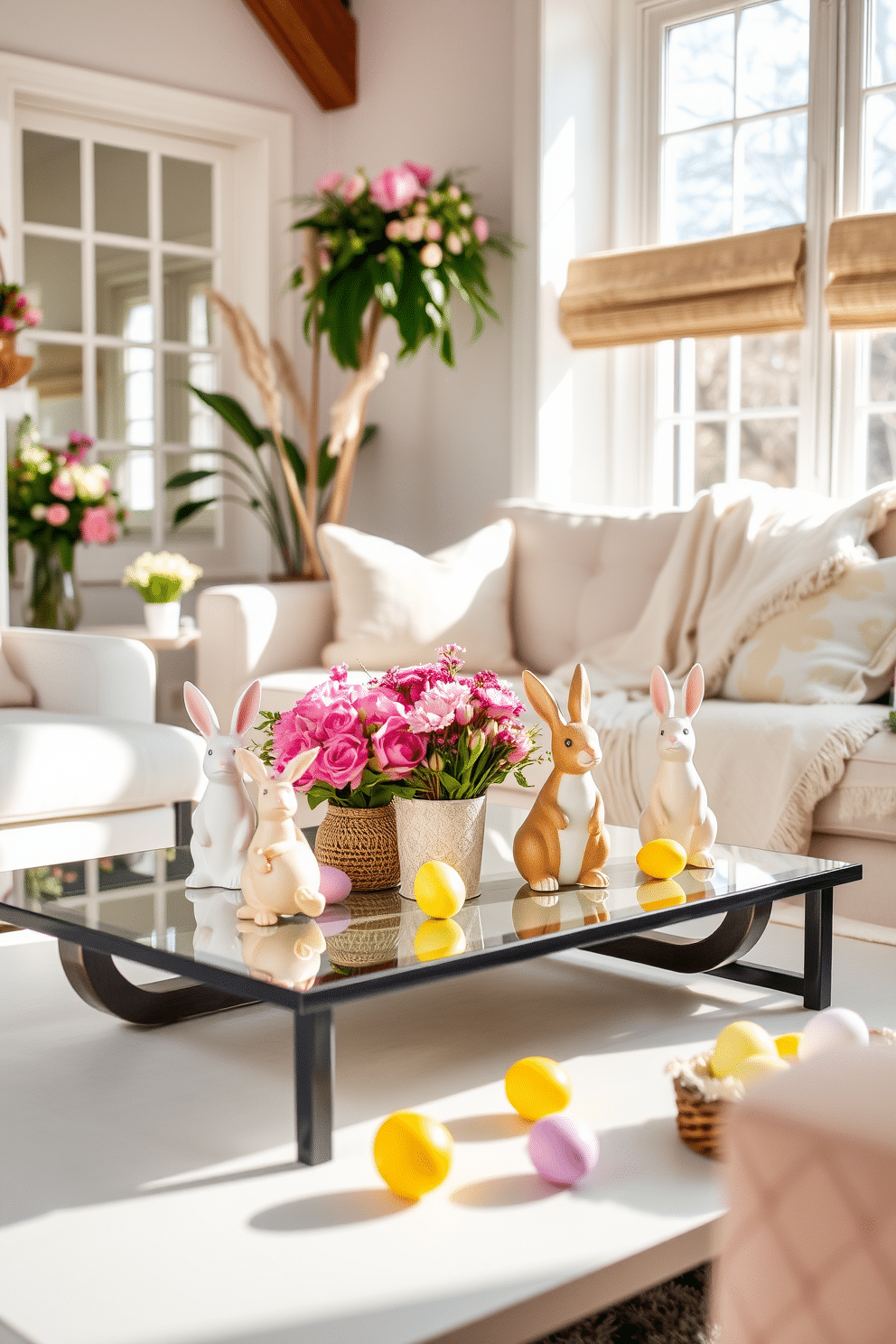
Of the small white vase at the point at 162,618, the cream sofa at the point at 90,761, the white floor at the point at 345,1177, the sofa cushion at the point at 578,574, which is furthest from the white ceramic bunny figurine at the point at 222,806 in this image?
the small white vase at the point at 162,618

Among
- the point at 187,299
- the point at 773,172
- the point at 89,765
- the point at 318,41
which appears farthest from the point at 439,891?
the point at 318,41

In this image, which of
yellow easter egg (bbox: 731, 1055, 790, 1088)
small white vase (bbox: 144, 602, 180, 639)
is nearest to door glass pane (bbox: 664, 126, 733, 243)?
small white vase (bbox: 144, 602, 180, 639)

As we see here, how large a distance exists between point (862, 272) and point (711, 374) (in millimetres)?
652

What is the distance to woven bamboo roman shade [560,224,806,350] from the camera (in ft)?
12.8

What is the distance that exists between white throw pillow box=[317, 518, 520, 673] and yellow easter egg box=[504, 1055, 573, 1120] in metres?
2.23

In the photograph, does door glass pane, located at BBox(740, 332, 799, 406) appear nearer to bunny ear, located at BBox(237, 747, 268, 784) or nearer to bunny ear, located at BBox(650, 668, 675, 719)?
bunny ear, located at BBox(650, 668, 675, 719)

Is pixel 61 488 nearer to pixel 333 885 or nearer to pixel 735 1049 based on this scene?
pixel 333 885

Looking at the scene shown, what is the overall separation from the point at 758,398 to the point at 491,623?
1.08 m

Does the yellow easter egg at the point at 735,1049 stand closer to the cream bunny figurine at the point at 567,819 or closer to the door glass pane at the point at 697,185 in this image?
the cream bunny figurine at the point at 567,819

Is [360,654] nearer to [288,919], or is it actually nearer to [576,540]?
[576,540]

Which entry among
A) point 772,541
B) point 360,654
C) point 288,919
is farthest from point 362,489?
point 288,919

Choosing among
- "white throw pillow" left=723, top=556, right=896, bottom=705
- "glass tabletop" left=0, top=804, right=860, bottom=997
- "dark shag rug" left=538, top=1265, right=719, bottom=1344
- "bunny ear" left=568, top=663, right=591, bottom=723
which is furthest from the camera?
"white throw pillow" left=723, top=556, right=896, bottom=705

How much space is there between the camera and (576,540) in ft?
12.6

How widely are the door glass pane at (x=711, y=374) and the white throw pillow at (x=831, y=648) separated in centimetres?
123
